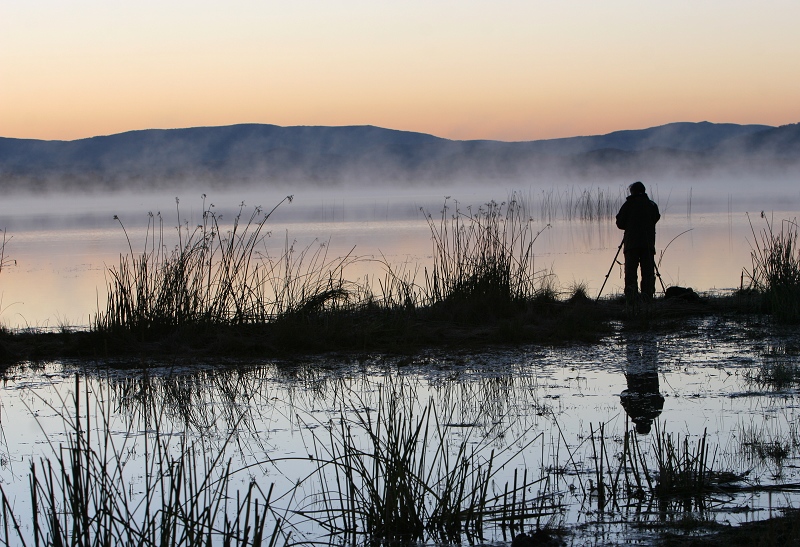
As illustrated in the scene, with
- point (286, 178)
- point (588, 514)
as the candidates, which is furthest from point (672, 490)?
point (286, 178)

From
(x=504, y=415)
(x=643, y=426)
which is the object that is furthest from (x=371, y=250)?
(x=643, y=426)

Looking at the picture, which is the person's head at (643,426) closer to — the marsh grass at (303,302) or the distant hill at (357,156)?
the marsh grass at (303,302)

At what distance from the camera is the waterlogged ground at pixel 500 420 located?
3801 mm

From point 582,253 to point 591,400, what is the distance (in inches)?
456

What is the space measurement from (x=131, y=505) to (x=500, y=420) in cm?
Answer: 218

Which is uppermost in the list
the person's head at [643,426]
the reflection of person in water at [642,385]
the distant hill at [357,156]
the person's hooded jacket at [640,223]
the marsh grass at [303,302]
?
the distant hill at [357,156]

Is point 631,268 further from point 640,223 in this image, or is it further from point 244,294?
point 244,294

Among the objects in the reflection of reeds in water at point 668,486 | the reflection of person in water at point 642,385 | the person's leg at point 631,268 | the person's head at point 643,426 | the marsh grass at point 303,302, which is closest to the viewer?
the reflection of reeds in water at point 668,486

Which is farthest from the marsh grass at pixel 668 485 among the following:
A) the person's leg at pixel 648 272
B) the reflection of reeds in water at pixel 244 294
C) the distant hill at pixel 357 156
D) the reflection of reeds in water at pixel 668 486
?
the distant hill at pixel 357 156

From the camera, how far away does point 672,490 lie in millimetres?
3834

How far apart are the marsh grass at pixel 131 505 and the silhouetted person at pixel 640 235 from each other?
625 centimetres

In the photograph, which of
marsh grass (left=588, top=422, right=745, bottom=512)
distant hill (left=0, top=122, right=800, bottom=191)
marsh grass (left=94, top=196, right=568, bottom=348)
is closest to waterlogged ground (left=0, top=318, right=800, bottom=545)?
marsh grass (left=588, top=422, right=745, bottom=512)

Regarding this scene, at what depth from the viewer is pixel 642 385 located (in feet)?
20.6

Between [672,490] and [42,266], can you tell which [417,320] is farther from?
[42,266]
